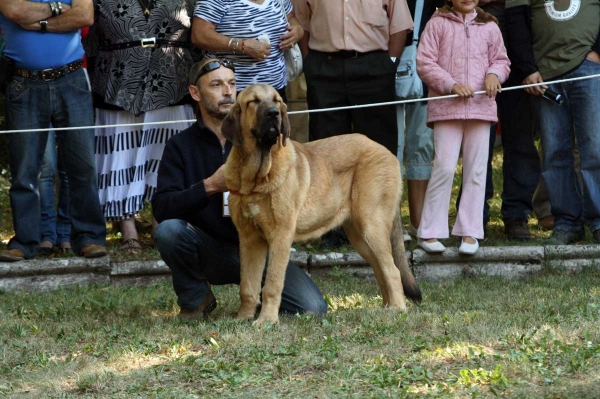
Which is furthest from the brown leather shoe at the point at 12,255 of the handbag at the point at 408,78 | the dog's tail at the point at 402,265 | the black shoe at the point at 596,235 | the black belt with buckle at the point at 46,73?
the black shoe at the point at 596,235

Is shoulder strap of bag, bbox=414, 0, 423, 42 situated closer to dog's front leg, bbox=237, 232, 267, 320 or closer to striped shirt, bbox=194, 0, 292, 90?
striped shirt, bbox=194, 0, 292, 90

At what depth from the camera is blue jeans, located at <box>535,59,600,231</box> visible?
27.9ft

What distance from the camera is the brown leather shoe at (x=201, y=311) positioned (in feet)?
22.2

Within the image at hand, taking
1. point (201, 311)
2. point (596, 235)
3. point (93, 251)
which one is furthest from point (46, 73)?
point (596, 235)

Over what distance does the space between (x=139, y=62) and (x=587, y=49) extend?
364cm

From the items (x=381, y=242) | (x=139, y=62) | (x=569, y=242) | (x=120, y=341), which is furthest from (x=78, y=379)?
(x=569, y=242)

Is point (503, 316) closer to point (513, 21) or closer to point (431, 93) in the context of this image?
point (431, 93)

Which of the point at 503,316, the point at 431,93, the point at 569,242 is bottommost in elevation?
the point at 569,242

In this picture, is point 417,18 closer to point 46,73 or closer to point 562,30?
point 562,30

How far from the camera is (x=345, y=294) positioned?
761cm

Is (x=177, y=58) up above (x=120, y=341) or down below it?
above

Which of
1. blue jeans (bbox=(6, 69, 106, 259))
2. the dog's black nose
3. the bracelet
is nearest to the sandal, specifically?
blue jeans (bbox=(6, 69, 106, 259))

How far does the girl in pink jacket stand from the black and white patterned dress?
2.01 metres

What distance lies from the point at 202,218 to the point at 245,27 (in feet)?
7.19
